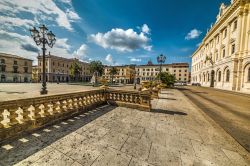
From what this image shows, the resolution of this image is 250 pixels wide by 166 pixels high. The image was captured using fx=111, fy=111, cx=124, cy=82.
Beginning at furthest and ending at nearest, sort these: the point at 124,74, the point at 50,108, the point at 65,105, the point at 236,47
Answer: the point at 124,74
the point at 236,47
the point at 65,105
the point at 50,108

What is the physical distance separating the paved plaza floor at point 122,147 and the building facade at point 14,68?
6139 centimetres

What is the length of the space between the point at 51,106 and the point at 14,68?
204 feet

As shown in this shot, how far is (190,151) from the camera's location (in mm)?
2686

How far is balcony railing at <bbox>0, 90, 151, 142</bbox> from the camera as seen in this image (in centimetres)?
292

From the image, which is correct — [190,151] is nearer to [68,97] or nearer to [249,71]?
[68,97]

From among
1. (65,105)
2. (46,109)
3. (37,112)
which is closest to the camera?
(37,112)

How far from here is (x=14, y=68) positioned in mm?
47000

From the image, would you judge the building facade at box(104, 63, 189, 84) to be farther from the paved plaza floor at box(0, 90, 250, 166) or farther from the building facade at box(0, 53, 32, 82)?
the paved plaza floor at box(0, 90, 250, 166)

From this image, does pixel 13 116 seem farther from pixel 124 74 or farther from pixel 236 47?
pixel 124 74

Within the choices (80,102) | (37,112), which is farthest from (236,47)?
(37,112)

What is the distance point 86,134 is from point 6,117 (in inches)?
89.1

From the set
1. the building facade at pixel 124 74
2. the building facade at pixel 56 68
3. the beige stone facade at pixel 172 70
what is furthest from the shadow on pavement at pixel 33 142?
the beige stone facade at pixel 172 70

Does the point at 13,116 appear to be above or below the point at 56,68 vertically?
below

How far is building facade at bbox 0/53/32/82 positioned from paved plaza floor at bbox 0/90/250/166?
61.4 m
